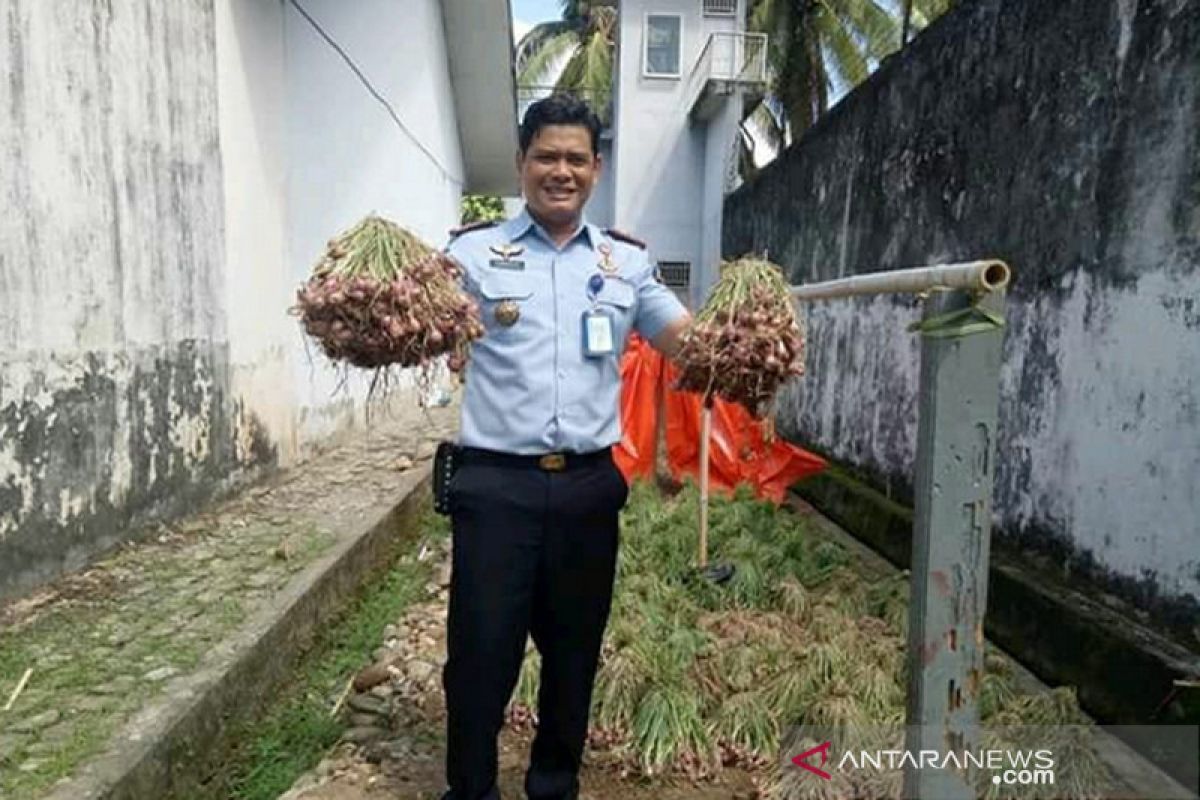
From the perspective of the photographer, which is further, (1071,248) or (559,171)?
(1071,248)

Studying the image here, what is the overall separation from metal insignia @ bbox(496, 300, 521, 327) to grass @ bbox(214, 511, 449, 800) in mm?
1630

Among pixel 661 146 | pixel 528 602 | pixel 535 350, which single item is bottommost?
pixel 528 602

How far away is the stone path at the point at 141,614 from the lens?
2545mm

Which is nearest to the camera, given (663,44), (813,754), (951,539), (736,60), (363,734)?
(951,539)

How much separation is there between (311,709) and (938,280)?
2674 mm

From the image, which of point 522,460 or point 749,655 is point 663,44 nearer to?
point 749,655

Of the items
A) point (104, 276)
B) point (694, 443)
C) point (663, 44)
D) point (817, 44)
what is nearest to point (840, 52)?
point (817, 44)

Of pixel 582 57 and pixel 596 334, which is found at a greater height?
pixel 582 57

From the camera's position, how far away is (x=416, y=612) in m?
4.36

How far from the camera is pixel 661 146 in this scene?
17859mm

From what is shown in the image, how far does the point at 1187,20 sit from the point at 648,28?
15801 millimetres

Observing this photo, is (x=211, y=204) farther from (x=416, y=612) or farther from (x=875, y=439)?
(x=875, y=439)

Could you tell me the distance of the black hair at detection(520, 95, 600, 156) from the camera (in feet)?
7.13

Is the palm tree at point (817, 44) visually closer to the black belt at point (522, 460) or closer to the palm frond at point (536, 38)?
the palm frond at point (536, 38)
